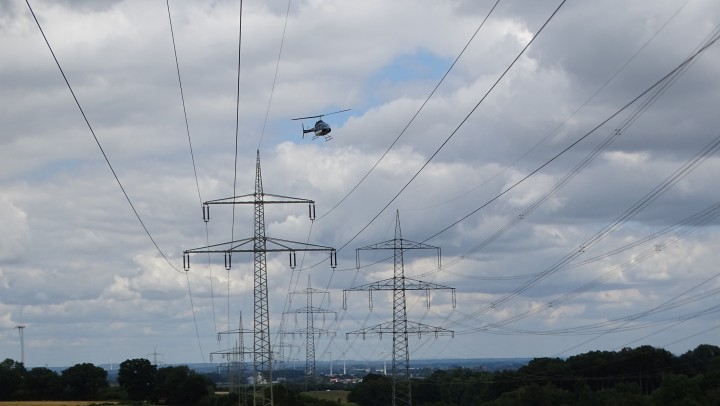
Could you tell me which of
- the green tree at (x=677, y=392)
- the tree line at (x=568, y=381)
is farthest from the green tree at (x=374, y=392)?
the green tree at (x=677, y=392)

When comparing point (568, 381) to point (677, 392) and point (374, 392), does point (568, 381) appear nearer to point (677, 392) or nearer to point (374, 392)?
point (374, 392)

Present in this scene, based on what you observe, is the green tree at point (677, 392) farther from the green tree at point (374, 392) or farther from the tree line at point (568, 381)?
the green tree at point (374, 392)

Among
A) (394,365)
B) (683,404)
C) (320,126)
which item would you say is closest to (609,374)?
(683,404)

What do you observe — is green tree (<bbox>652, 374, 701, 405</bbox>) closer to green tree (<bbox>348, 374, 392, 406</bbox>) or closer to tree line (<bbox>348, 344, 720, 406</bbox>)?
tree line (<bbox>348, 344, 720, 406</bbox>)

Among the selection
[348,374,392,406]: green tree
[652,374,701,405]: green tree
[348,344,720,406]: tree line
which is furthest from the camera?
[348,374,392,406]: green tree

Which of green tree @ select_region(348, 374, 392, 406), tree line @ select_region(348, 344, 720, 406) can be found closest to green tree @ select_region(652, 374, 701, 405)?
tree line @ select_region(348, 344, 720, 406)

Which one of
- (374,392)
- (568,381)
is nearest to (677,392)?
(568,381)

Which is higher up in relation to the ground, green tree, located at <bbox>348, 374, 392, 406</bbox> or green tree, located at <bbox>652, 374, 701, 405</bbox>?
green tree, located at <bbox>652, 374, 701, 405</bbox>

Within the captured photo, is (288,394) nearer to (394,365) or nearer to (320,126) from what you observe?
(394,365)
